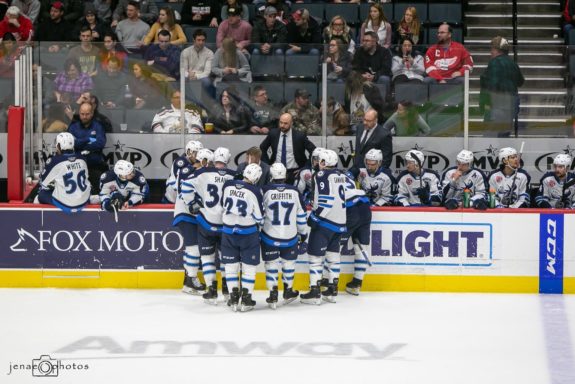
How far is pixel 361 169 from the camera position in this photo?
12.9 m

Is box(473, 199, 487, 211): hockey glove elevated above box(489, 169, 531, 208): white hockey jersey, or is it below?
below

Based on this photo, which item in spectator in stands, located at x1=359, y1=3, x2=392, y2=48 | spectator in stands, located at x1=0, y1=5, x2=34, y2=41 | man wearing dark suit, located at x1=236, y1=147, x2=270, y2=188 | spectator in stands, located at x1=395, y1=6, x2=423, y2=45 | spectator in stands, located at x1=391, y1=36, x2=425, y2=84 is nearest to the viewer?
man wearing dark suit, located at x1=236, y1=147, x2=270, y2=188

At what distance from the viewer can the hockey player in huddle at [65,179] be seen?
12469mm

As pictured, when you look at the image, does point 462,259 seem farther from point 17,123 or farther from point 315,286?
point 17,123

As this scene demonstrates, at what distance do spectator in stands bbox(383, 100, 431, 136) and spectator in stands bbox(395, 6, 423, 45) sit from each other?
167 centimetres

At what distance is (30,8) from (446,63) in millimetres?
5158

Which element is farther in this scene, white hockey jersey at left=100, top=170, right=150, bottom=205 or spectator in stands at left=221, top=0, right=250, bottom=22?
spectator in stands at left=221, top=0, right=250, bottom=22

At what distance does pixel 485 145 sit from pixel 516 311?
2161 millimetres

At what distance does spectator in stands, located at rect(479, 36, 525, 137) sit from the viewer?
13172 mm

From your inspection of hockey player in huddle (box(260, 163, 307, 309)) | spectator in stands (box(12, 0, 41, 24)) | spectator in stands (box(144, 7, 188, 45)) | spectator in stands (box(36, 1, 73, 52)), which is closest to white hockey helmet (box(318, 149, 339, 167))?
hockey player in huddle (box(260, 163, 307, 309))

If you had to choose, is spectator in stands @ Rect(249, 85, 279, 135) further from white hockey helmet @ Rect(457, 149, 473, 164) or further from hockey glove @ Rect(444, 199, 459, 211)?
hockey glove @ Rect(444, 199, 459, 211)

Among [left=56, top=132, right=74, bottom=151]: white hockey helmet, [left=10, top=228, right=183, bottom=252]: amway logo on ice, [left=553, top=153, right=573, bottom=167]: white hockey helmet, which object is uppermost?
[left=56, top=132, right=74, bottom=151]: white hockey helmet

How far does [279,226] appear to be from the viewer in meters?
11.6

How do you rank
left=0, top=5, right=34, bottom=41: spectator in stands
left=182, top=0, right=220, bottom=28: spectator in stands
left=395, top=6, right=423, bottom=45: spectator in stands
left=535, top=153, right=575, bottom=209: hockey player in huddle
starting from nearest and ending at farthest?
left=535, top=153, right=575, bottom=209: hockey player in huddle
left=395, top=6, right=423, bottom=45: spectator in stands
left=0, top=5, right=34, bottom=41: spectator in stands
left=182, top=0, right=220, bottom=28: spectator in stands
